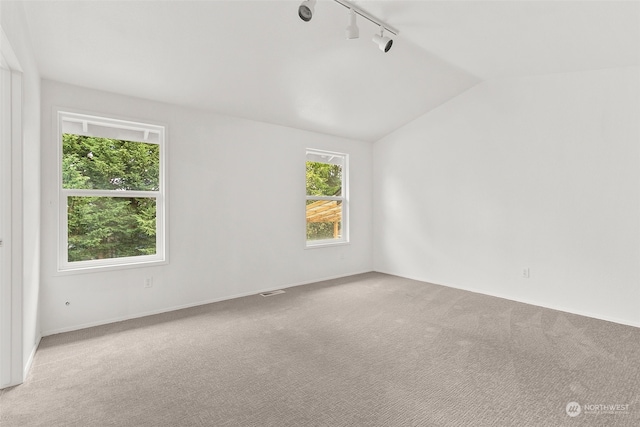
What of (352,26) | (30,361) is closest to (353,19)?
(352,26)

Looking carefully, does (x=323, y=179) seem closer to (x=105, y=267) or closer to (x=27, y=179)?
(x=105, y=267)

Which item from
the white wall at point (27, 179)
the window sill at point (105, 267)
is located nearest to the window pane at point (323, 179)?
the window sill at point (105, 267)

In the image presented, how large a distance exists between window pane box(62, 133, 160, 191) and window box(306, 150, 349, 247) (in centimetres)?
226

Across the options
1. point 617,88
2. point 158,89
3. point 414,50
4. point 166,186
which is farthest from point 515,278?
point 158,89

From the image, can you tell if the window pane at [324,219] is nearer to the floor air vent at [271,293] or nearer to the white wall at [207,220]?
the white wall at [207,220]

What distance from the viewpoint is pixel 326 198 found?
17.3 ft

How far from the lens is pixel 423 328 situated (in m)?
3.11

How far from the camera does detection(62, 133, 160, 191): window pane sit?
3156 mm

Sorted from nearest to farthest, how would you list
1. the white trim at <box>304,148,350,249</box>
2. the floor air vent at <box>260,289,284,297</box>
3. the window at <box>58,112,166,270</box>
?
1. the window at <box>58,112,166,270</box>
2. the floor air vent at <box>260,289,284,297</box>
3. the white trim at <box>304,148,350,249</box>

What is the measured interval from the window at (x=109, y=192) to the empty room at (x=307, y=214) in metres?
0.02

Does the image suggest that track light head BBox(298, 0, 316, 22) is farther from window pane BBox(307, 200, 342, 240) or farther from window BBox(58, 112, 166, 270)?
window pane BBox(307, 200, 342, 240)

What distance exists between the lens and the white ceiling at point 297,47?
2.44 meters
